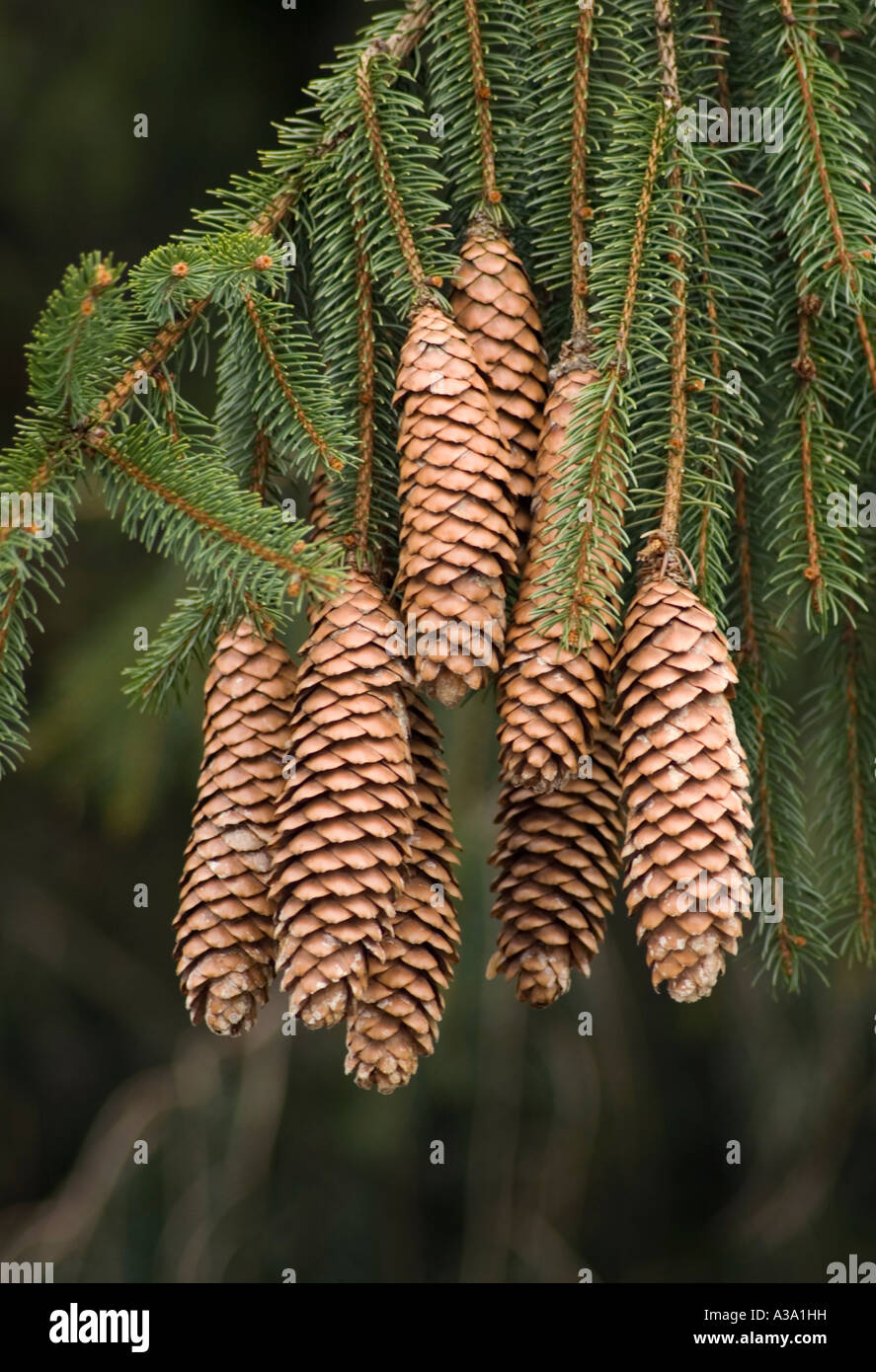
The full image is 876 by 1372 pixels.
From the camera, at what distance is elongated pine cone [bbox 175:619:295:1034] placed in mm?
947

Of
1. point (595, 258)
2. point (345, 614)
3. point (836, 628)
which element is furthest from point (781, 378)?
point (345, 614)

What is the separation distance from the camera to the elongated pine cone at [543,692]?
0.88 meters

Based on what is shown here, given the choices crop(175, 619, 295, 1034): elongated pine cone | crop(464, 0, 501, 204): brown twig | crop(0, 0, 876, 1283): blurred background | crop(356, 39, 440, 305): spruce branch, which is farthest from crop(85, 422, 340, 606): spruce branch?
crop(0, 0, 876, 1283): blurred background

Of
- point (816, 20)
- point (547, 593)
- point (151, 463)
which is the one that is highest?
point (816, 20)

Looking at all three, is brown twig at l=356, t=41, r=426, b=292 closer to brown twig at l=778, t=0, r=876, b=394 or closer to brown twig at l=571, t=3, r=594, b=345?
brown twig at l=571, t=3, r=594, b=345

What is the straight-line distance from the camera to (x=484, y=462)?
3.00 feet

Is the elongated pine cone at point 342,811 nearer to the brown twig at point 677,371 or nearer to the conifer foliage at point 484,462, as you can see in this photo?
the conifer foliage at point 484,462

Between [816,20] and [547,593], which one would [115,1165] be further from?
[816,20]

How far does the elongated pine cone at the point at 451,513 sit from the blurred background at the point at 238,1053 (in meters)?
1.08

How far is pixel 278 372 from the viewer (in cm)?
99

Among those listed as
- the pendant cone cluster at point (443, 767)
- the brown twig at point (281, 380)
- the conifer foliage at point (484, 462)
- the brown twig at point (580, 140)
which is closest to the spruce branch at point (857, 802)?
the conifer foliage at point (484, 462)

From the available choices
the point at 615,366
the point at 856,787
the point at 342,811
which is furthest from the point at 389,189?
the point at 856,787
